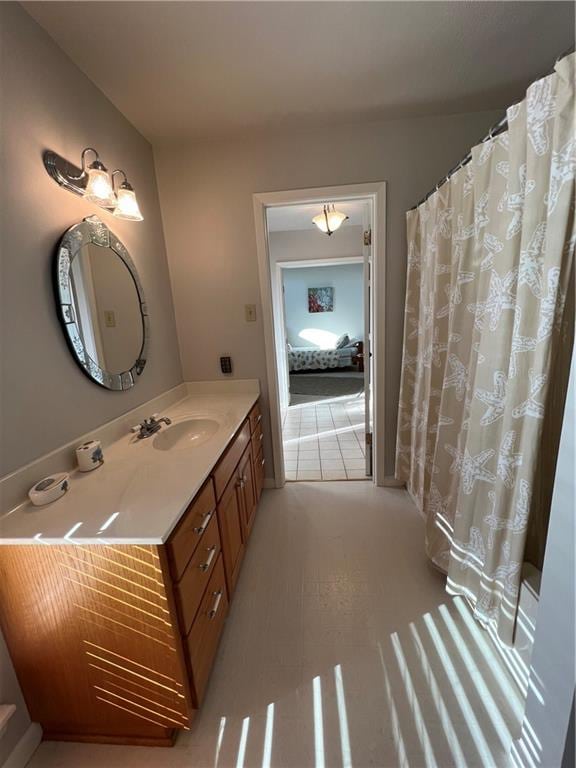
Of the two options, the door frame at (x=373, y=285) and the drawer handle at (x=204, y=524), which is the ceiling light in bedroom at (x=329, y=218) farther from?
the drawer handle at (x=204, y=524)

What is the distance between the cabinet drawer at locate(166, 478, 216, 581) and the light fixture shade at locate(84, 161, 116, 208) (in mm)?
1253

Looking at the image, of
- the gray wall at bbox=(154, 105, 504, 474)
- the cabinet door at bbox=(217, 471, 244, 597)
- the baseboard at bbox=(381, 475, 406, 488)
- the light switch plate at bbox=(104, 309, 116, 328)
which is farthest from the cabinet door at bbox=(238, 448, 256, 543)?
the baseboard at bbox=(381, 475, 406, 488)

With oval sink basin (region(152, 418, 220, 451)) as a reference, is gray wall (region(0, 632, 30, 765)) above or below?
below

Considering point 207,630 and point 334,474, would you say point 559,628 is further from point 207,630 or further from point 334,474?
point 334,474

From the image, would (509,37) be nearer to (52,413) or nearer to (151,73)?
(151,73)

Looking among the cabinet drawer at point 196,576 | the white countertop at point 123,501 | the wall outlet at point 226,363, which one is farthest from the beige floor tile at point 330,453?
the cabinet drawer at point 196,576

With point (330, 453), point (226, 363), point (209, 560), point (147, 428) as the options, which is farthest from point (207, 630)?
point (330, 453)

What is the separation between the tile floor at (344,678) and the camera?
1006mm

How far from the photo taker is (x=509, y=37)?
136 cm

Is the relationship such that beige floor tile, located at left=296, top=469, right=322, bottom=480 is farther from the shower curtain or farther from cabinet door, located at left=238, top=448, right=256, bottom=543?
the shower curtain

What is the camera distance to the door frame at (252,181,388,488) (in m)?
2.00

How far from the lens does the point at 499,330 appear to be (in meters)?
1.03

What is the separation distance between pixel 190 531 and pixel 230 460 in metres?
0.50

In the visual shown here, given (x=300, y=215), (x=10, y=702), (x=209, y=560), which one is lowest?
(x=10, y=702)
